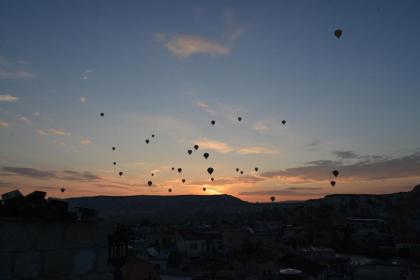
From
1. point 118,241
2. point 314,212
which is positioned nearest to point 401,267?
point 118,241

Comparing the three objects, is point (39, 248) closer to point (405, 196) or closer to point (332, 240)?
point (332, 240)

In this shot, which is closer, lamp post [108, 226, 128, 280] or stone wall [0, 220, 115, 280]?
stone wall [0, 220, 115, 280]

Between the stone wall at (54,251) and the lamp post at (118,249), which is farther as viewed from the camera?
the lamp post at (118,249)

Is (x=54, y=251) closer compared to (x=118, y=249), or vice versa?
(x=54, y=251)
